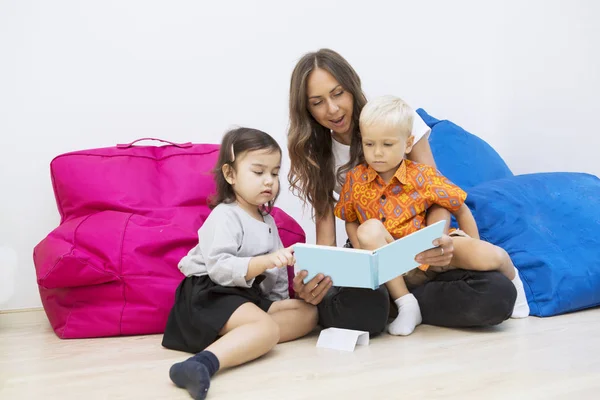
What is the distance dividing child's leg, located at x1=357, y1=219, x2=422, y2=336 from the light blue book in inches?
6.4

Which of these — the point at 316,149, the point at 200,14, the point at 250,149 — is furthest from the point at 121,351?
the point at 200,14

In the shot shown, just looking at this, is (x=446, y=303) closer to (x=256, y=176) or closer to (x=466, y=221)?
(x=466, y=221)

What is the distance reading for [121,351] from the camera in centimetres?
182

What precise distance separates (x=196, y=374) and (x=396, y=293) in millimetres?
741

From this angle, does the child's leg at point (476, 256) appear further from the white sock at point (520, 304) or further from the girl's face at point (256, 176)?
the girl's face at point (256, 176)

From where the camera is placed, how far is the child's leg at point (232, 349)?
1397 millimetres

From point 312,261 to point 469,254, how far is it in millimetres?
489

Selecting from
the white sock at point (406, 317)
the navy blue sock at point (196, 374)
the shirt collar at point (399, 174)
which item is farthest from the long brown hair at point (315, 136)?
the navy blue sock at point (196, 374)

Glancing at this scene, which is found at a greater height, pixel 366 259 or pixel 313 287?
pixel 366 259

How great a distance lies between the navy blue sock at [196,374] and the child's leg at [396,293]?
55cm

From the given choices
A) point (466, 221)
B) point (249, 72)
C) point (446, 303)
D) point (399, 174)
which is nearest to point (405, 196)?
point (399, 174)

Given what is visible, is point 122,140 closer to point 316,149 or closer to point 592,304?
point 316,149

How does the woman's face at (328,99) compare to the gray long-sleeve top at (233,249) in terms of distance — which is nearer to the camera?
the gray long-sleeve top at (233,249)

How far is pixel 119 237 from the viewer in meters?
2.03
